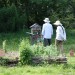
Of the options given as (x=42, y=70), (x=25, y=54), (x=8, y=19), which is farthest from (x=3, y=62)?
(x=8, y=19)

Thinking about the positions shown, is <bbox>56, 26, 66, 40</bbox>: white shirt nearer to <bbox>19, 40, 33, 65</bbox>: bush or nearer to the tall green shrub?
<bbox>19, 40, 33, 65</bbox>: bush

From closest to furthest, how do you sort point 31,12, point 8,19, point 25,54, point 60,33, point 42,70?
point 42,70 → point 25,54 → point 60,33 → point 8,19 → point 31,12

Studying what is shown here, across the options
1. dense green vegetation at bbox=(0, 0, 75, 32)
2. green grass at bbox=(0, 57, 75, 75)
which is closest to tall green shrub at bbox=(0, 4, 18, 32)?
dense green vegetation at bbox=(0, 0, 75, 32)

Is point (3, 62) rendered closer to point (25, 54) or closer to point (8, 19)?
point (25, 54)

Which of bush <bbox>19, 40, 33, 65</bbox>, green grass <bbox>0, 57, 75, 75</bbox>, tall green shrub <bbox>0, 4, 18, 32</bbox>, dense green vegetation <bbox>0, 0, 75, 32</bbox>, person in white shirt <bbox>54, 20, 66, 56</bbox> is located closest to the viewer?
green grass <bbox>0, 57, 75, 75</bbox>

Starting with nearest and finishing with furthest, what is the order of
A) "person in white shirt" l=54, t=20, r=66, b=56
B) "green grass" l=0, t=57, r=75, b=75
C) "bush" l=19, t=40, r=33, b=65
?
1. "green grass" l=0, t=57, r=75, b=75
2. "bush" l=19, t=40, r=33, b=65
3. "person in white shirt" l=54, t=20, r=66, b=56

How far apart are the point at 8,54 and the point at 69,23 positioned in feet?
79.7

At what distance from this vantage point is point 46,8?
35.8m

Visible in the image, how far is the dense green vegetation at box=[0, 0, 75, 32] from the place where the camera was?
31.7 meters

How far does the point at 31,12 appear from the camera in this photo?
3666cm

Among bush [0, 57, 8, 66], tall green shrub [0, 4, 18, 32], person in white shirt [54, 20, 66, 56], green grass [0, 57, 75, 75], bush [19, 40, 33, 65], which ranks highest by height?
tall green shrub [0, 4, 18, 32]

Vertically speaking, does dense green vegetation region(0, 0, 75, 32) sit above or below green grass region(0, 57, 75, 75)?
above

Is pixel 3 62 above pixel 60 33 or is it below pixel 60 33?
below

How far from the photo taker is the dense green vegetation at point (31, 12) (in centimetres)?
3166
